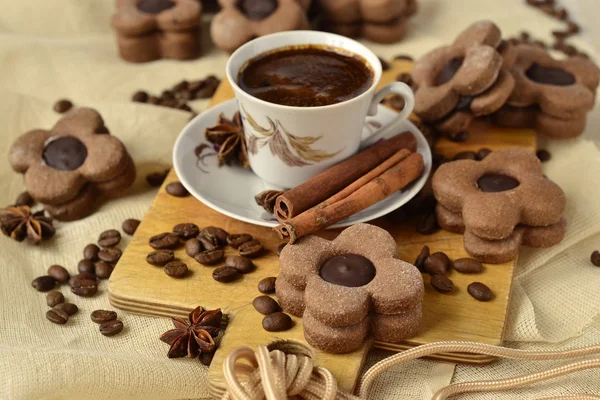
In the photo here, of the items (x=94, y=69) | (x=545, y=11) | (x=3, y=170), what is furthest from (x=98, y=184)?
(x=545, y=11)

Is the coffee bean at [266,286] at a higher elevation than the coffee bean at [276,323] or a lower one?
lower

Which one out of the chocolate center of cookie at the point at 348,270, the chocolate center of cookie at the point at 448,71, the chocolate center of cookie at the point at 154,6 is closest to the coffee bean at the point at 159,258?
the chocolate center of cookie at the point at 348,270

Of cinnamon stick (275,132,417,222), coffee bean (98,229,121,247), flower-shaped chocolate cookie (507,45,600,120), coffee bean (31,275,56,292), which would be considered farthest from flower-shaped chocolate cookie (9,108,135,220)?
flower-shaped chocolate cookie (507,45,600,120)

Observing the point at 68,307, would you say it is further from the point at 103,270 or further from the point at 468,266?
the point at 468,266

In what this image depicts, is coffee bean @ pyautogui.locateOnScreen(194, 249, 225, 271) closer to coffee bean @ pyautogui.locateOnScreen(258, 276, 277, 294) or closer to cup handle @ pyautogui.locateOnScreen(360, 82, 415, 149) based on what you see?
coffee bean @ pyautogui.locateOnScreen(258, 276, 277, 294)

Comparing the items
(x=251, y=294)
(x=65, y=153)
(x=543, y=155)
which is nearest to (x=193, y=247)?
(x=251, y=294)

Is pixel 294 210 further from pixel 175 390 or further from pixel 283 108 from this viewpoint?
pixel 175 390

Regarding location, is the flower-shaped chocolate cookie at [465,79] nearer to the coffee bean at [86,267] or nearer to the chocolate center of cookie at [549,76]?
the chocolate center of cookie at [549,76]
